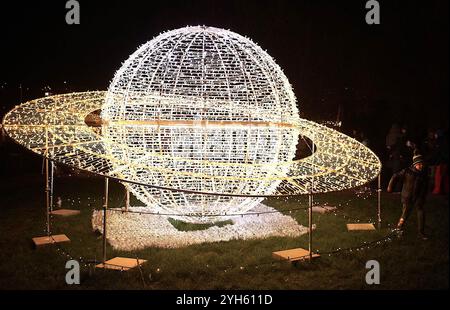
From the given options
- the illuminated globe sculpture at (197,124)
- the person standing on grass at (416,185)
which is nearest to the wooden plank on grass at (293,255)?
the illuminated globe sculpture at (197,124)

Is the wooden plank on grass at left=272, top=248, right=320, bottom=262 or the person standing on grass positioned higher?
the person standing on grass

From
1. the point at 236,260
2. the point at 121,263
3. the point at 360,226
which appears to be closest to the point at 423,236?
the point at 360,226

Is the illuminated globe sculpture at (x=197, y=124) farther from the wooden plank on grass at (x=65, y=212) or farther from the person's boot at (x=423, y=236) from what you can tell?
the wooden plank on grass at (x=65, y=212)

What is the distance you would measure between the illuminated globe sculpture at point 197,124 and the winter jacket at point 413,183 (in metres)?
0.72

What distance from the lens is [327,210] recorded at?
10.3 m

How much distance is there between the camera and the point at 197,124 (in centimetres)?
725

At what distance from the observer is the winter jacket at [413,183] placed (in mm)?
8422

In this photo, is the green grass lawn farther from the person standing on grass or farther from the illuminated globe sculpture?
the illuminated globe sculpture

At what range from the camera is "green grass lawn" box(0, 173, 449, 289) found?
20.3 feet

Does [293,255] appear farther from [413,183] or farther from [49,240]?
[49,240]

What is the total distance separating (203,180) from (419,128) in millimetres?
8516

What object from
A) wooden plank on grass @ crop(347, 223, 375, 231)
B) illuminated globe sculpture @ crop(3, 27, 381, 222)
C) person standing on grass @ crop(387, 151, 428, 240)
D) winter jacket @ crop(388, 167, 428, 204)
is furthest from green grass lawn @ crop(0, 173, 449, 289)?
illuminated globe sculpture @ crop(3, 27, 381, 222)

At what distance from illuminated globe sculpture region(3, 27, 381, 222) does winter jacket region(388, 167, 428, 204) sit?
2.38 feet

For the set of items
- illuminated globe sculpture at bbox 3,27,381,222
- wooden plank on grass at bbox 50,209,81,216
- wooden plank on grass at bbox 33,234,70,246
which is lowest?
wooden plank on grass at bbox 33,234,70,246
